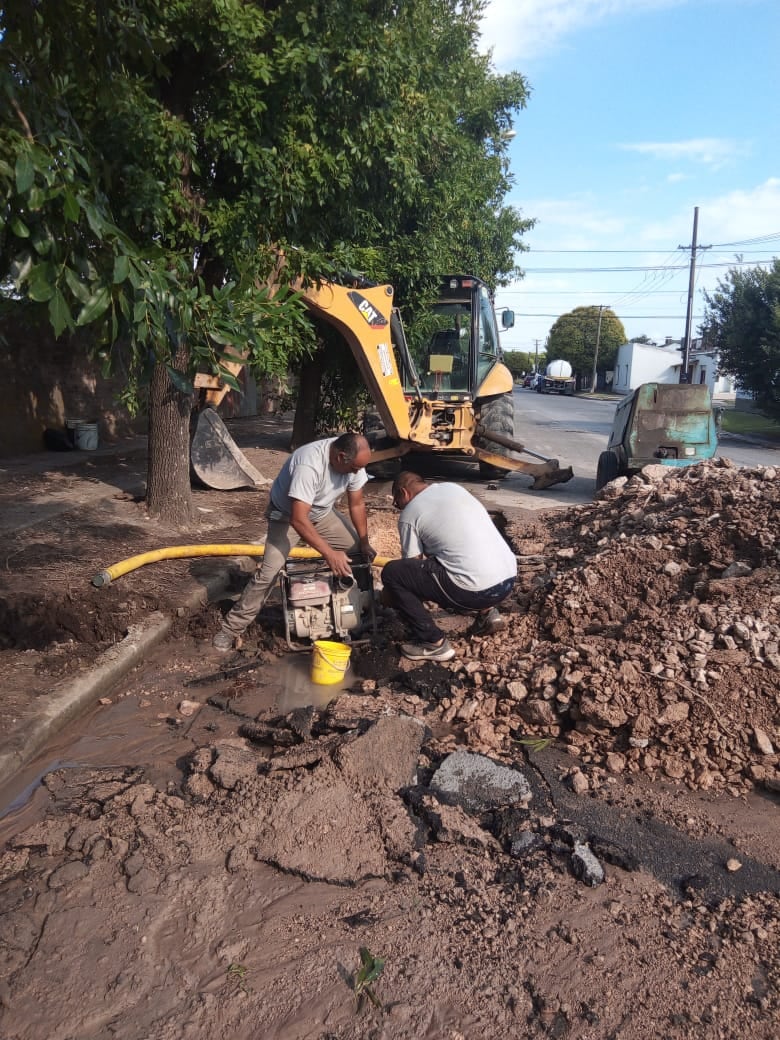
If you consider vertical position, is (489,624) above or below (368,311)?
below

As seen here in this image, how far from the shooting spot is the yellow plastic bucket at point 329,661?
15.1ft

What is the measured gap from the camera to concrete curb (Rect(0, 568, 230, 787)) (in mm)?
3801

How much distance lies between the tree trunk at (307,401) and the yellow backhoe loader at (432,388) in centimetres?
137

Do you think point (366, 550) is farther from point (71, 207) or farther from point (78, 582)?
A: point (71, 207)

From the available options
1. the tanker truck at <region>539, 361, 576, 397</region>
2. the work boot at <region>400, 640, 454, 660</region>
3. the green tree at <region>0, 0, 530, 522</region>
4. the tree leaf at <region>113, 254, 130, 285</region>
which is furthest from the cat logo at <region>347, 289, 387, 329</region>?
the tanker truck at <region>539, 361, 576, 397</region>

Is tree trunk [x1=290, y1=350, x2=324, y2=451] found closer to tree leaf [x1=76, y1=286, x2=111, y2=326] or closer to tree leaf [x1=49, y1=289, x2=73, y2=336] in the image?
tree leaf [x1=76, y1=286, x2=111, y2=326]

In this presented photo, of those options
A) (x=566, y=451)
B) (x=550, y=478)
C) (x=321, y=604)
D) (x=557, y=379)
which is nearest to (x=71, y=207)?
(x=321, y=604)

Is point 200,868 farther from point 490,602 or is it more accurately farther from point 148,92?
point 148,92

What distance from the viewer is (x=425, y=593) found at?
16.7 ft

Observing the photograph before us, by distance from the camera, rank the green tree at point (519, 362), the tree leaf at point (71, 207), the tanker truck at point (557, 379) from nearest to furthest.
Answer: the tree leaf at point (71, 207), the tanker truck at point (557, 379), the green tree at point (519, 362)

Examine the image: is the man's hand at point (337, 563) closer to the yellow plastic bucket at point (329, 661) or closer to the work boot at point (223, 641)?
the yellow plastic bucket at point (329, 661)

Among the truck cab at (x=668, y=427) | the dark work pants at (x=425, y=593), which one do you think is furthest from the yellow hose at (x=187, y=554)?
the truck cab at (x=668, y=427)

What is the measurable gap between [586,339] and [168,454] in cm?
6525

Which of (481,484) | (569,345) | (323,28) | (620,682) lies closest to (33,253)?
(620,682)
